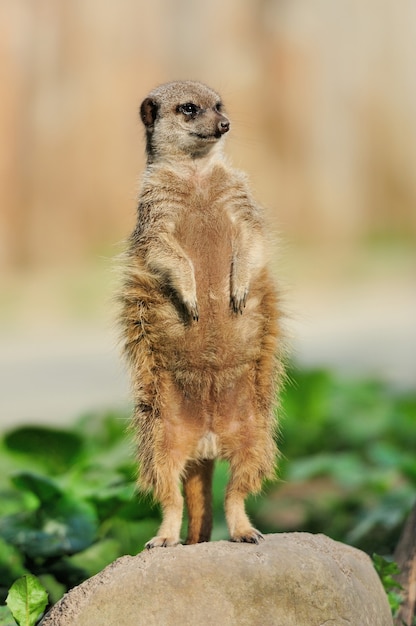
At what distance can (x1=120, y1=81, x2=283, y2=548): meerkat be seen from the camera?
4.57 meters

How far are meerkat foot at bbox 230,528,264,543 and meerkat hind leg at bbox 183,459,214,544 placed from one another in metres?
0.29

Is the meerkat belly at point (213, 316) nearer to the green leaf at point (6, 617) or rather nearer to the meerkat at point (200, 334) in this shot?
the meerkat at point (200, 334)

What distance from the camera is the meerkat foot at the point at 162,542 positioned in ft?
14.1

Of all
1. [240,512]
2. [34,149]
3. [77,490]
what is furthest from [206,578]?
[34,149]

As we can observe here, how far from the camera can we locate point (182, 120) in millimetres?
4945

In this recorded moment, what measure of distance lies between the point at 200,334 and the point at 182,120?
1.01m

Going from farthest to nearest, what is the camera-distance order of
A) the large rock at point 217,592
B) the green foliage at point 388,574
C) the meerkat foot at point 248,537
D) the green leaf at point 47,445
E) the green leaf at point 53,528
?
1. the green leaf at point 47,445
2. the green leaf at point 53,528
3. the green foliage at point 388,574
4. the meerkat foot at point 248,537
5. the large rock at point 217,592

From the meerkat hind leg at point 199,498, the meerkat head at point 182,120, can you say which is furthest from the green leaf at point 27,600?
the meerkat head at point 182,120

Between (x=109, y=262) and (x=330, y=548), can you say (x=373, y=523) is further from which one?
(x=109, y=262)

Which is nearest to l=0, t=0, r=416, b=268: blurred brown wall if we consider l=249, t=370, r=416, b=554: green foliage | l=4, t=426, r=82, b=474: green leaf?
l=249, t=370, r=416, b=554: green foliage

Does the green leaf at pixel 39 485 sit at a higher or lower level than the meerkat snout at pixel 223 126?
lower

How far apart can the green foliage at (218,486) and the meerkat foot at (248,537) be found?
0.79 metres

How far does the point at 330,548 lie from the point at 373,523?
170 cm

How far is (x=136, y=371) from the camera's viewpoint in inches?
183
